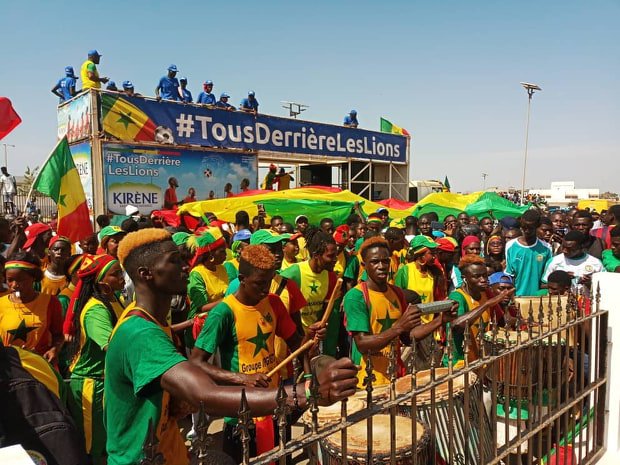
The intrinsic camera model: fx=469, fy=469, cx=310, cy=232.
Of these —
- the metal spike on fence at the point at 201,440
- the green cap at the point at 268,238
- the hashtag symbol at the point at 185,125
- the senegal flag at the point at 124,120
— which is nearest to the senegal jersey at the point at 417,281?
the green cap at the point at 268,238

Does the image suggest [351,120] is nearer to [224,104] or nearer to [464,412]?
[224,104]

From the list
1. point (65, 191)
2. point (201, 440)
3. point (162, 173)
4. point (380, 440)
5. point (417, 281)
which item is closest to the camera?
point (201, 440)

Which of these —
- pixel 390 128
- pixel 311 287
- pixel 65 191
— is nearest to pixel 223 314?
pixel 311 287

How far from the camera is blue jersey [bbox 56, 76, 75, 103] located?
1352cm

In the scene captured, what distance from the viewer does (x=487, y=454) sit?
2717 mm

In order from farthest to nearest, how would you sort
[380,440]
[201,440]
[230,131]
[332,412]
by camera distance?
1. [230,131]
2. [332,412]
3. [380,440]
4. [201,440]

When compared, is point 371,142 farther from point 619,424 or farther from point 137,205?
point 619,424

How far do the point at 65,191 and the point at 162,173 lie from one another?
261 inches

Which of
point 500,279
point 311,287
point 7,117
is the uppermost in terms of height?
point 7,117

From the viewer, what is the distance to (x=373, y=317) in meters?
3.53

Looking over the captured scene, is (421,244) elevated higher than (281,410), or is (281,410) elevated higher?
(421,244)

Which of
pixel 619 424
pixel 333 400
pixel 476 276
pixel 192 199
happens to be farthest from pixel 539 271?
pixel 192 199

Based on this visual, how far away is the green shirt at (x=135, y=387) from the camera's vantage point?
175 centimetres

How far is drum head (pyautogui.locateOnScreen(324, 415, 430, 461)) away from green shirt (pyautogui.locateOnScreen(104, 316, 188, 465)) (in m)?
0.84
